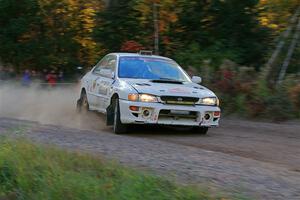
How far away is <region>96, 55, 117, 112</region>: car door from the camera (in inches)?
501

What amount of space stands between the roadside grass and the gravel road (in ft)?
1.73

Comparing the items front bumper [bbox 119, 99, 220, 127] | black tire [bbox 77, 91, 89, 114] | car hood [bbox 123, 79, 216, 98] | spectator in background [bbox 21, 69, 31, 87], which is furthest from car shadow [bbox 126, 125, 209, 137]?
spectator in background [bbox 21, 69, 31, 87]

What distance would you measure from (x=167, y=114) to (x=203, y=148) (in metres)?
1.46

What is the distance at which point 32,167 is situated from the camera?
24.6ft

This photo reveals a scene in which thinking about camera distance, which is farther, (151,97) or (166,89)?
(166,89)

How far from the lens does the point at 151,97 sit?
1159cm

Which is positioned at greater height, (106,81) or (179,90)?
(179,90)

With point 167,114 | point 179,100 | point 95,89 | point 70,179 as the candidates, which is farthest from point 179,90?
point 70,179

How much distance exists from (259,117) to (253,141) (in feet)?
13.1

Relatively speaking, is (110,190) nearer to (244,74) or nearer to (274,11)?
(244,74)

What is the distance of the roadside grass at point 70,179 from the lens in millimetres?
6305

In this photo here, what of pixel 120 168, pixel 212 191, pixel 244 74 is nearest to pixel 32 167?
pixel 120 168

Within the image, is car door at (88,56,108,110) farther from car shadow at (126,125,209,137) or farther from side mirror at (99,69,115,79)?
car shadow at (126,125,209,137)

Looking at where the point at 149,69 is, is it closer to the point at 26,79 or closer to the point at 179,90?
the point at 179,90
